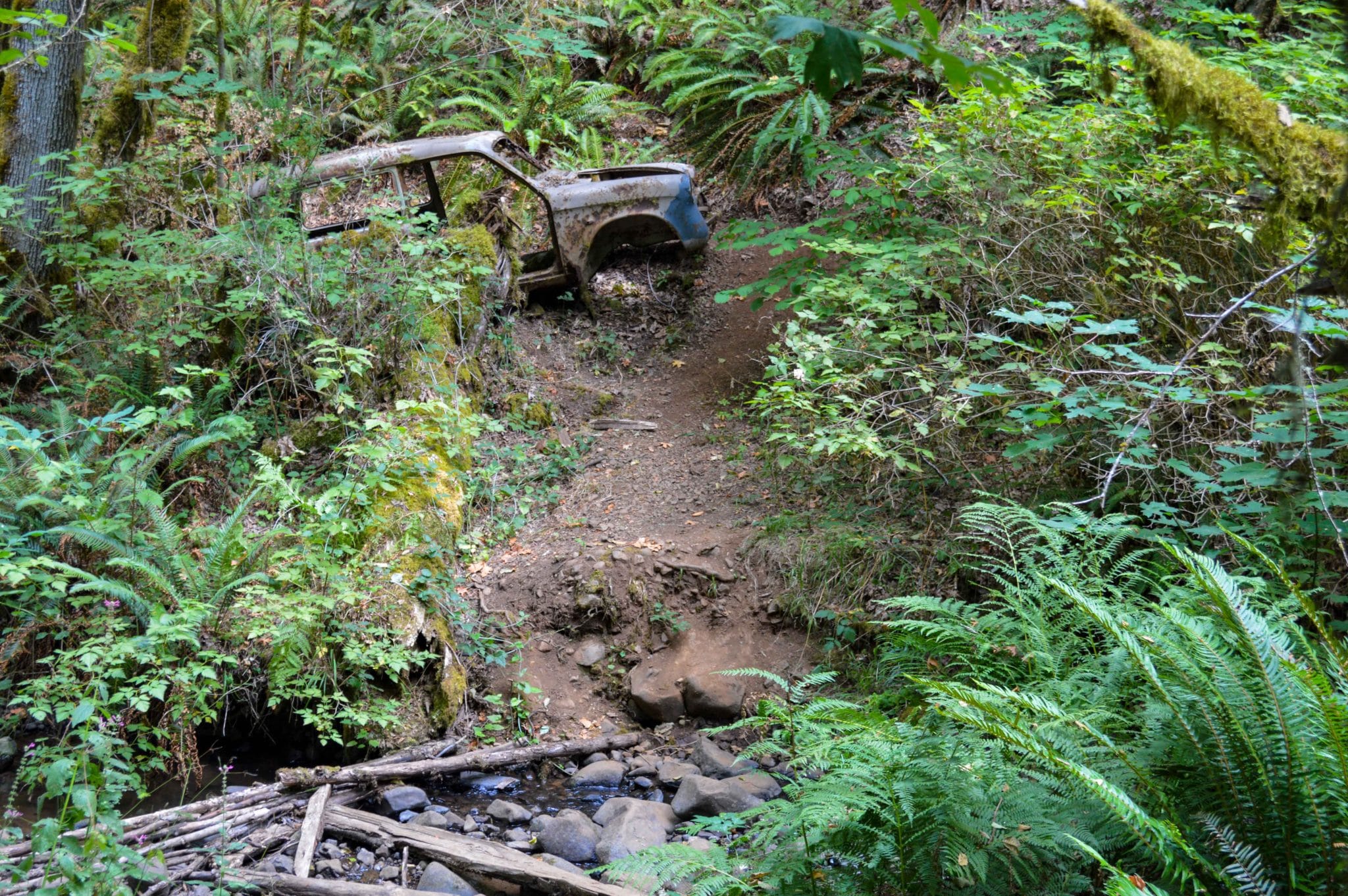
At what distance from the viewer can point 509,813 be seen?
4.86m

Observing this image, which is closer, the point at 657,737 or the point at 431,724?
the point at 431,724

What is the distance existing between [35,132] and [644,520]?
5.95 meters

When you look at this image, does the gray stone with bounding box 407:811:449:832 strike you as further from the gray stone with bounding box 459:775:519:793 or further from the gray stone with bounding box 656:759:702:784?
the gray stone with bounding box 656:759:702:784

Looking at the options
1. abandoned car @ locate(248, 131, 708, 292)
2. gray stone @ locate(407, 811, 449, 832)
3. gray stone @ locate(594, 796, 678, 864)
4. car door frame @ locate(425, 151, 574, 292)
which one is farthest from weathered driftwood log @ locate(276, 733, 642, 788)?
car door frame @ locate(425, 151, 574, 292)

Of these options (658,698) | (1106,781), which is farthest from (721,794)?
(1106,781)

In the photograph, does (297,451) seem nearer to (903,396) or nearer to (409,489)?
(409,489)

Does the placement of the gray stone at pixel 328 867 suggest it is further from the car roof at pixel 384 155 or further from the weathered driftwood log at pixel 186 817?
the car roof at pixel 384 155

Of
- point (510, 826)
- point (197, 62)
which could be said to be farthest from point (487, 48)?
point (510, 826)

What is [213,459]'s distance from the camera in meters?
6.59

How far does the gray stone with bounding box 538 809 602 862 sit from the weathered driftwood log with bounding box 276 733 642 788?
2.13ft

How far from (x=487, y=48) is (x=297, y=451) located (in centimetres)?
796

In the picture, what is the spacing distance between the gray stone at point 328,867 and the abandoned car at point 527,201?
6.04m

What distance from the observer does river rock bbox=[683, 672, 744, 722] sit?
568 cm

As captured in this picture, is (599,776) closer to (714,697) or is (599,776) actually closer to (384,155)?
(714,697)
